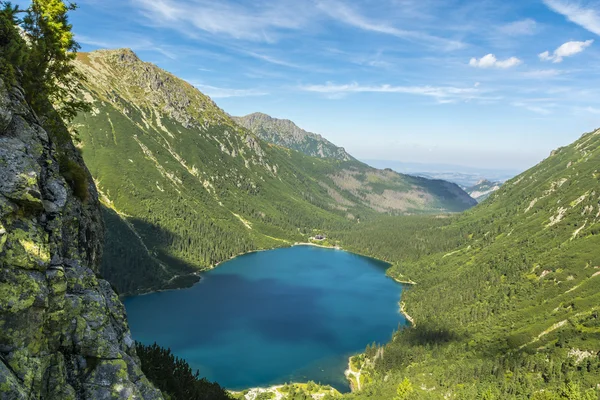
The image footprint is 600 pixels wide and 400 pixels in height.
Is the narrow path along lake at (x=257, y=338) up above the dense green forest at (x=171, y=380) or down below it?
below

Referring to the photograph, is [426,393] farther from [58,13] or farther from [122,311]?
[58,13]

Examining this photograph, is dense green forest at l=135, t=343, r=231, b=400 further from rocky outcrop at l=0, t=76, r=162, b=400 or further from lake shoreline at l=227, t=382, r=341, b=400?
lake shoreline at l=227, t=382, r=341, b=400

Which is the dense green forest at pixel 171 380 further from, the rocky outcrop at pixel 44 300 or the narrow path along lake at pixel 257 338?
the narrow path along lake at pixel 257 338

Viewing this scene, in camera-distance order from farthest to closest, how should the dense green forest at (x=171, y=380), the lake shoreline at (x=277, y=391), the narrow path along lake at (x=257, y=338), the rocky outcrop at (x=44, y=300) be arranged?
the narrow path along lake at (x=257, y=338)
the lake shoreline at (x=277, y=391)
the dense green forest at (x=171, y=380)
the rocky outcrop at (x=44, y=300)

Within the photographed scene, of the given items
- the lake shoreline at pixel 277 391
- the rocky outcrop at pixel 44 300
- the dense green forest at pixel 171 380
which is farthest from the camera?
the lake shoreline at pixel 277 391

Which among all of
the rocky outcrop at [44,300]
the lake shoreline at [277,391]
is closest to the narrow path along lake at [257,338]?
the lake shoreline at [277,391]

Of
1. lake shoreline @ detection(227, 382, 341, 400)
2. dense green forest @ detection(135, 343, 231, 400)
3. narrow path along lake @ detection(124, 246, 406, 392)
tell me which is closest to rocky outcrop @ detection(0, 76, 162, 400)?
dense green forest @ detection(135, 343, 231, 400)

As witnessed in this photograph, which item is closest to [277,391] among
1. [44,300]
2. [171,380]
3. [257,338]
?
[257,338]

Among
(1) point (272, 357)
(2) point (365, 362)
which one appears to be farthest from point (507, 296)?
(1) point (272, 357)

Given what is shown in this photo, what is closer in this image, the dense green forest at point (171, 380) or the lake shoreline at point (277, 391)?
the dense green forest at point (171, 380)

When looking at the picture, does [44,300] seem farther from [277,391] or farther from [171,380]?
[277,391]
